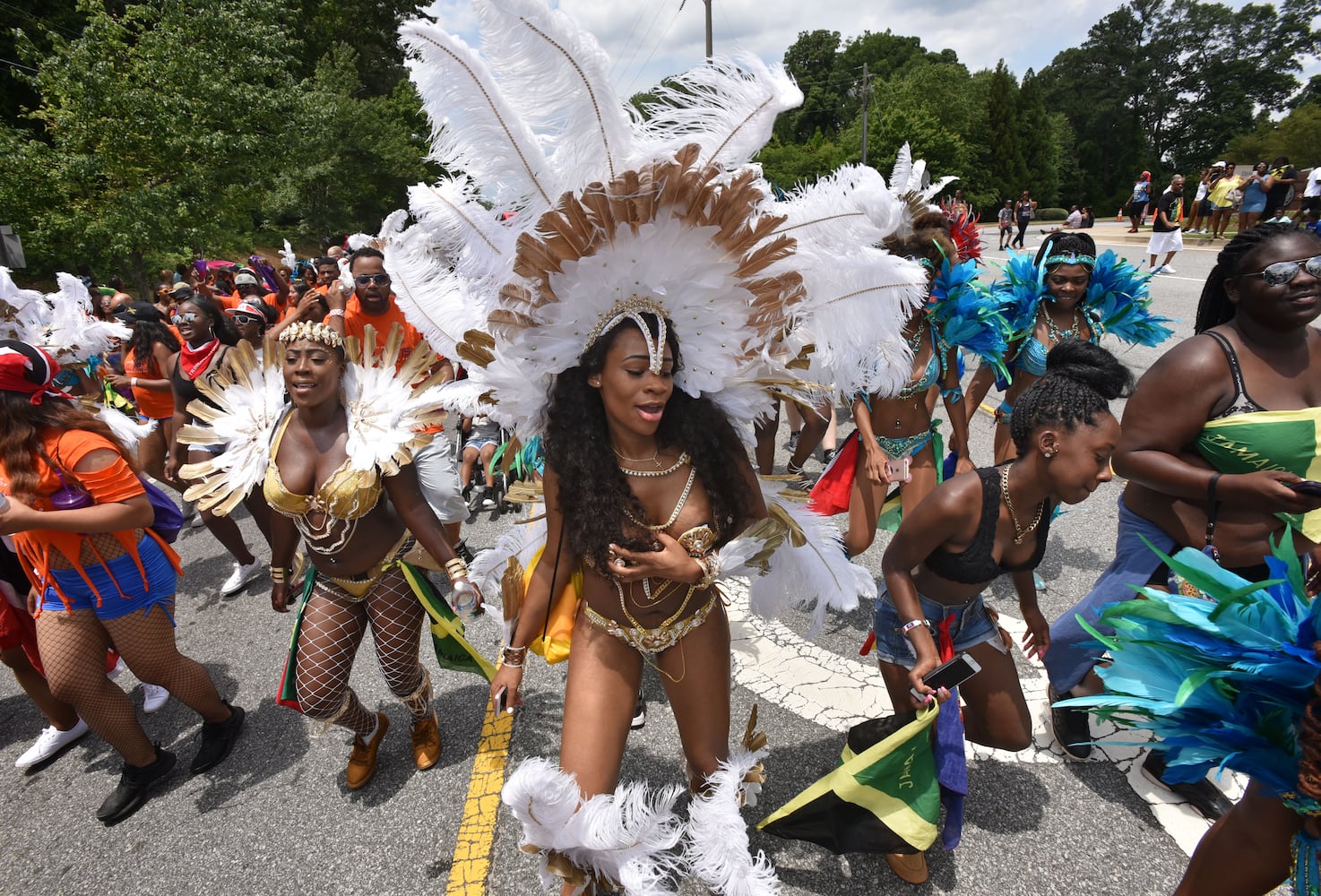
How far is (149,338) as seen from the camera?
5.45 meters

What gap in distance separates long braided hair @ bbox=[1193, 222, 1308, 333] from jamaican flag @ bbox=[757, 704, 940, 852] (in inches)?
78.7

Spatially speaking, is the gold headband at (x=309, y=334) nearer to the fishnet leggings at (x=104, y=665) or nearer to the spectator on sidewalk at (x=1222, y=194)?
the fishnet leggings at (x=104, y=665)

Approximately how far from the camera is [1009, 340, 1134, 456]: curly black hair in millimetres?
2102

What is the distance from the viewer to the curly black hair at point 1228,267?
97.0 inches

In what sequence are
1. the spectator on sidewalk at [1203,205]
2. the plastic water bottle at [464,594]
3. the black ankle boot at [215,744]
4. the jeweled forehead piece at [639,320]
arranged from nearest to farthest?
the jeweled forehead piece at [639,320]
the plastic water bottle at [464,594]
the black ankle boot at [215,744]
the spectator on sidewalk at [1203,205]

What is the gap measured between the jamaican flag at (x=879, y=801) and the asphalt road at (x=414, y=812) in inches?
14.1

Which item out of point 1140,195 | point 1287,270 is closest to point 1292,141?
point 1140,195

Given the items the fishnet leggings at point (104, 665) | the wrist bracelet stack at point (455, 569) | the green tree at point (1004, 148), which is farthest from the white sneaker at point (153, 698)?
the green tree at point (1004, 148)

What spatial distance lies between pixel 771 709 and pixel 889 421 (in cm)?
179

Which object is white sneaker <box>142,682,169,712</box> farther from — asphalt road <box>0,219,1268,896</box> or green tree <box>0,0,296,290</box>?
green tree <box>0,0,296,290</box>

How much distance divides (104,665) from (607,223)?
3.02 m

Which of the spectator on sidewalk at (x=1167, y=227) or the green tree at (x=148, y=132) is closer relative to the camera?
the green tree at (x=148, y=132)

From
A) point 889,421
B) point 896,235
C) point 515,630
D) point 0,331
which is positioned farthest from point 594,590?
point 0,331

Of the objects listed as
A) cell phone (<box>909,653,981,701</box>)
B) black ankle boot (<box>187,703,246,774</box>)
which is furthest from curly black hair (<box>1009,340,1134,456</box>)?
black ankle boot (<box>187,703,246,774</box>)
